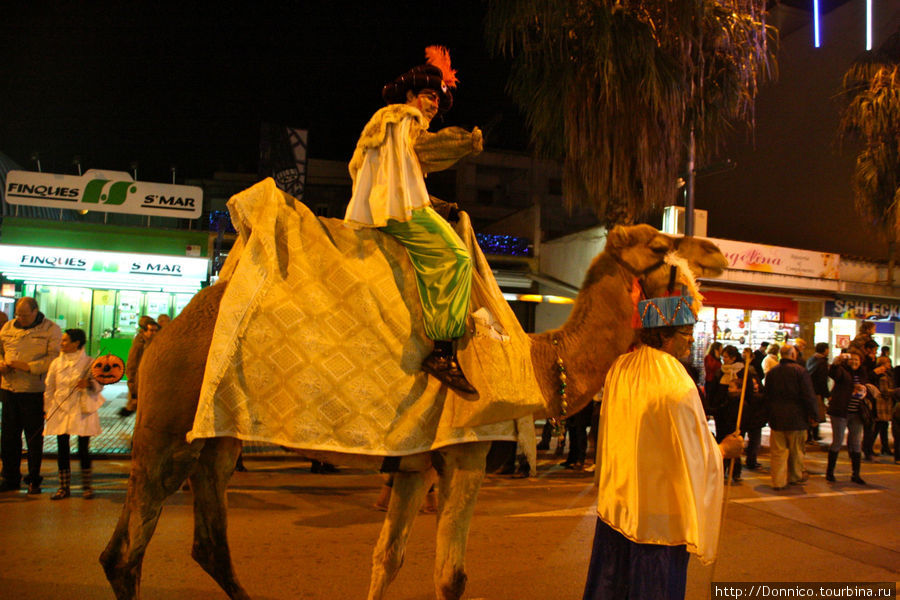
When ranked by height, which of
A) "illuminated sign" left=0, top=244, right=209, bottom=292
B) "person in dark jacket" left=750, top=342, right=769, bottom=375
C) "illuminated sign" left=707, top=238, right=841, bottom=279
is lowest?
"person in dark jacket" left=750, top=342, right=769, bottom=375

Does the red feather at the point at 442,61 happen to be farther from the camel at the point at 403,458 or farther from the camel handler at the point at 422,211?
the camel at the point at 403,458

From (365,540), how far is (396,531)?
2293 millimetres

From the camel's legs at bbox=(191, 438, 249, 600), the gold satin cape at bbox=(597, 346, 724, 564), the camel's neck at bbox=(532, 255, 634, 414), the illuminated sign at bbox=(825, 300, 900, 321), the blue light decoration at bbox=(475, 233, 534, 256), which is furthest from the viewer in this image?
the blue light decoration at bbox=(475, 233, 534, 256)

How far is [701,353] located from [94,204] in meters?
17.6

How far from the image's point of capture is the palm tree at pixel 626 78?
9141 mm

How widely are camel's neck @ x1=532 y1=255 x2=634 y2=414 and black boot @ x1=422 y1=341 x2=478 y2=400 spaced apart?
54 centimetres

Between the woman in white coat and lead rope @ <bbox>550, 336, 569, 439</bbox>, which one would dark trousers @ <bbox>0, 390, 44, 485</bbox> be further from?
lead rope @ <bbox>550, 336, 569, 439</bbox>

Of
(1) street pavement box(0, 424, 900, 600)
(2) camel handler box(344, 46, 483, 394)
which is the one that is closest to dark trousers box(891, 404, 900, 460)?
(1) street pavement box(0, 424, 900, 600)

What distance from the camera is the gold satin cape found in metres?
2.84

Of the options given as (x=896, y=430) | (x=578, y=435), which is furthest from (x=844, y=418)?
(x=578, y=435)

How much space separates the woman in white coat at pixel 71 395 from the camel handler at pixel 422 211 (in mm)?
5848

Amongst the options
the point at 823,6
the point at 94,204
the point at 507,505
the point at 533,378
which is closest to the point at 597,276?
the point at 533,378

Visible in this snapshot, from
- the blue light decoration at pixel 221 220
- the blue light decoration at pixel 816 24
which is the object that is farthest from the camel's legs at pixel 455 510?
the blue light decoration at pixel 816 24

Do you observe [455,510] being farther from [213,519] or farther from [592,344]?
[213,519]
